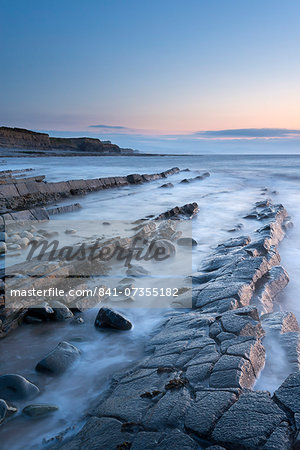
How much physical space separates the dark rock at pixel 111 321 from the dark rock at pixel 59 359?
50cm

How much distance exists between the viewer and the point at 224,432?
5.51 feet

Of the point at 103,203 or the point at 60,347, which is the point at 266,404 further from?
the point at 103,203

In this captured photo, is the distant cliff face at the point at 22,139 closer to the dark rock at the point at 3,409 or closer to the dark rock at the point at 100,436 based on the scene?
the dark rock at the point at 3,409

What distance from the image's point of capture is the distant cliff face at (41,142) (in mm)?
61969

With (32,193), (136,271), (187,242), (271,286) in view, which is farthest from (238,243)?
(32,193)

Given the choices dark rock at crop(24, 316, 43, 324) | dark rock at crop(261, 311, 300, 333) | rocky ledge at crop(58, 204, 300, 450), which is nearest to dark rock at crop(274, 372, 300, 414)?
rocky ledge at crop(58, 204, 300, 450)

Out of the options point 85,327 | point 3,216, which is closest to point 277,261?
point 85,327

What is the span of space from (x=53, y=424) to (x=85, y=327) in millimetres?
1243

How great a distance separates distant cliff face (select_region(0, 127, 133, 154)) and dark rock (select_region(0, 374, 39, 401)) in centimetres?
6412

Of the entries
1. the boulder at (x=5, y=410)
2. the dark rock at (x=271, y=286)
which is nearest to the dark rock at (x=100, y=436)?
the boulder at (x=5, y=410)

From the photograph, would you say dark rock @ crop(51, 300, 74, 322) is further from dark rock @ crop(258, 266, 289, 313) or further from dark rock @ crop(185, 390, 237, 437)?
dark rock @ crop(258, 266, 289, 313)

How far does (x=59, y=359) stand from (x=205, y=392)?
1.38 m

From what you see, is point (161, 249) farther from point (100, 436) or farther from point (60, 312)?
point (100, 436)

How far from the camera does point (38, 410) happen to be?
91.7 inches
